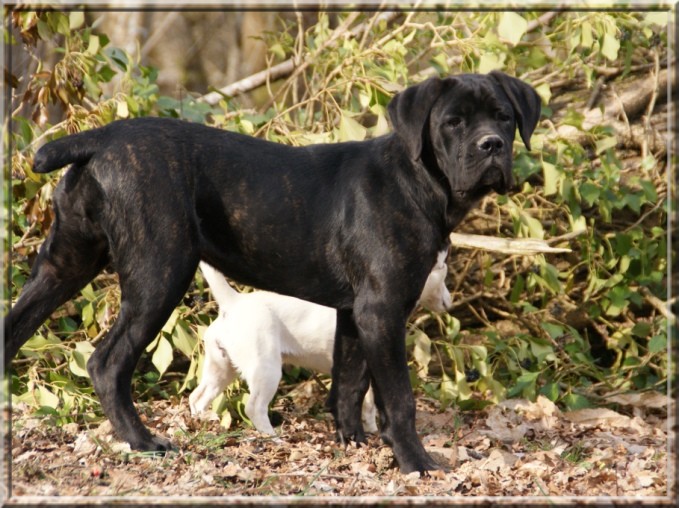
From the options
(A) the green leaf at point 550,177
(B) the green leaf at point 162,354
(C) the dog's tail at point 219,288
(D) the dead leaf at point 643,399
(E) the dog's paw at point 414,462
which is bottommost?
(D) the dead leaf at point 643,399

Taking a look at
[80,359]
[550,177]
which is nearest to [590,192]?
[550,177]

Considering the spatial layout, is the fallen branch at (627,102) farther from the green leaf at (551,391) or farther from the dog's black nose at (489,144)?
the dog's black nose at (489,144)

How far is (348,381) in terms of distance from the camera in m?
4.83

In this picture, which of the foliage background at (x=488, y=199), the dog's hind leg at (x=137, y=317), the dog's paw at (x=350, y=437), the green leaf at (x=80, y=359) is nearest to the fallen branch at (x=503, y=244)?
the foliage background at (x=488, y=199)

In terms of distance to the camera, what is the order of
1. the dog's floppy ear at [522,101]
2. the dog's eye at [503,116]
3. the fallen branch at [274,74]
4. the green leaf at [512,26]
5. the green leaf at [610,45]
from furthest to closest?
the fallen branch at [274,74] < the green leaf at [610,45] < the green leaf at [512,26] < the dog's floppy ear at [522,101] < the dog's eye at [503,116]

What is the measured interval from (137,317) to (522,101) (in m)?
2.07

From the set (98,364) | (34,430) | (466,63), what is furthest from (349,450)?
(466,63)

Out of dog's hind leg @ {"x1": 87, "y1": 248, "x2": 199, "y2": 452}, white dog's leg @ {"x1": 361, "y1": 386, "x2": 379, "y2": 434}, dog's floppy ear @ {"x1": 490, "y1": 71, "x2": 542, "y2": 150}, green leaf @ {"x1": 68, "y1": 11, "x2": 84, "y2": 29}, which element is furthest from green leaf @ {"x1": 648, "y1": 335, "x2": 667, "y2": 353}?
green leaf @ {"x1": 68, "y1": 11, "x2": 84, "y2": 29}

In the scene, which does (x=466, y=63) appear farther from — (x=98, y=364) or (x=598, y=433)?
(x=98, y=364)

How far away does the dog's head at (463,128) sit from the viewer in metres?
4.14

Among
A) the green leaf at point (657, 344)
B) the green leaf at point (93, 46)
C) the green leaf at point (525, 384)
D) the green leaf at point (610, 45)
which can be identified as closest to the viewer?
the green leaf at point (93, 46)

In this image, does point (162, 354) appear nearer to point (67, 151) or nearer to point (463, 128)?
point (67, 151)

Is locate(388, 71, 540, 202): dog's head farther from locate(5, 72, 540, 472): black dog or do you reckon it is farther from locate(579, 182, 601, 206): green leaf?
locate(579, 182, 601, 206): green leaf

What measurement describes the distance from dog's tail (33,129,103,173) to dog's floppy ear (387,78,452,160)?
138 centimetres
